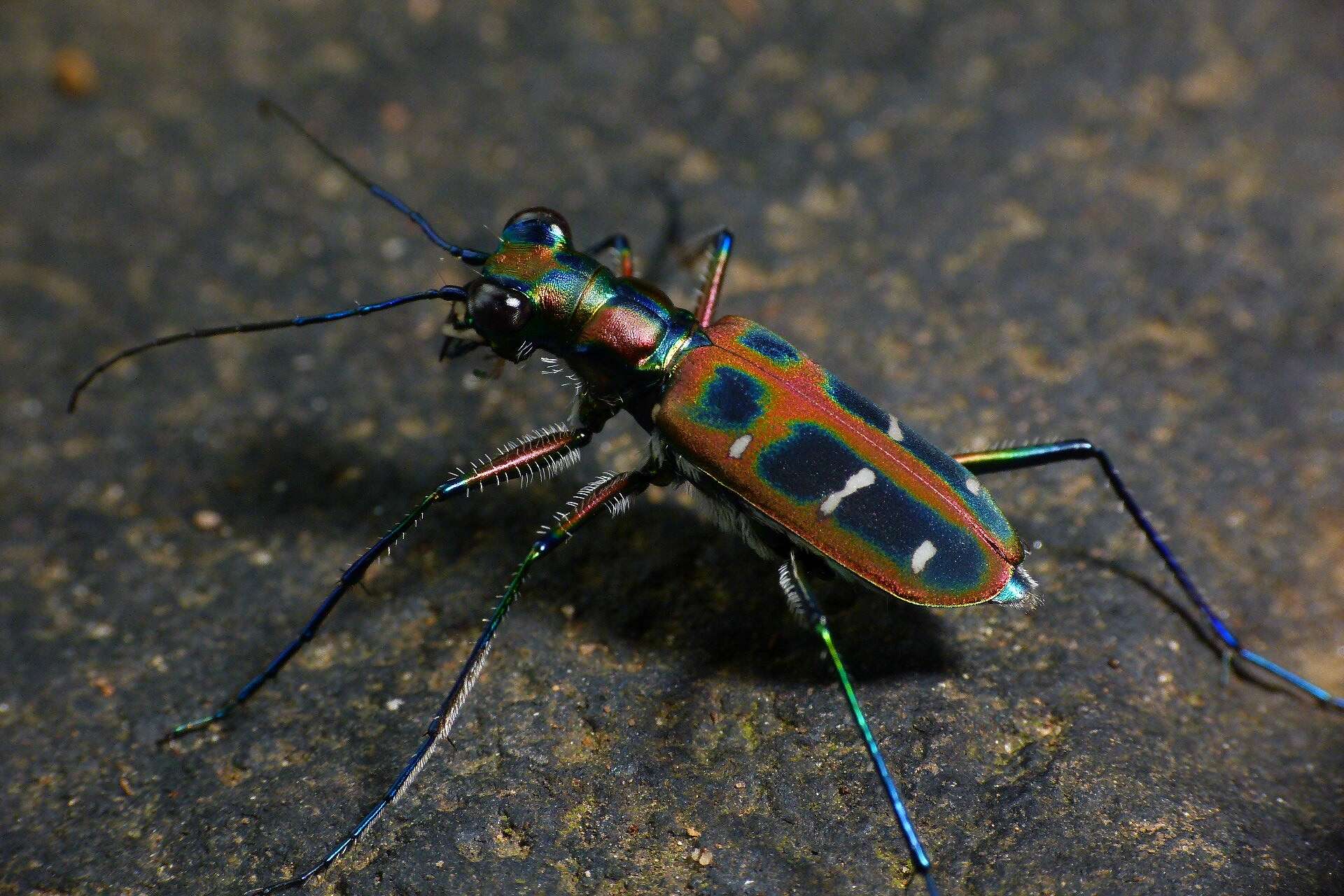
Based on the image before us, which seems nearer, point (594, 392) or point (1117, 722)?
point (1117, 722)

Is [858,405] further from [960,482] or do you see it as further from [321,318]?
[321,318]

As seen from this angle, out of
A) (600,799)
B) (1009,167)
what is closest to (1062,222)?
(1009,167)

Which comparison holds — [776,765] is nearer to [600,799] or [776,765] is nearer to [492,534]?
Result: [600,799]

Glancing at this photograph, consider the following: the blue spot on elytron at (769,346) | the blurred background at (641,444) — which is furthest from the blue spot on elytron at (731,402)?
the blurred background at (641,444)

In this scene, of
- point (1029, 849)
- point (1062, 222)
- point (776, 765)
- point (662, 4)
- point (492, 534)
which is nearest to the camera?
point (1029, 849)

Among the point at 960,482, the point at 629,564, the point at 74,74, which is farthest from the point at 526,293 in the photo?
the point at 74,74

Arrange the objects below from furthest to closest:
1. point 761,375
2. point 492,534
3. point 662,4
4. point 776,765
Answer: point 662,4
point 492,534
point 761,375
point 776,765

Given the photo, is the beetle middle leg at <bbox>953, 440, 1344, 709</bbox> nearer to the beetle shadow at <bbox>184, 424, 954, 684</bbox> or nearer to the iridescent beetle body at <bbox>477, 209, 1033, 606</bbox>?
the iridescent beetle body at <bbox>477, 209, 1033, 606</bbox>

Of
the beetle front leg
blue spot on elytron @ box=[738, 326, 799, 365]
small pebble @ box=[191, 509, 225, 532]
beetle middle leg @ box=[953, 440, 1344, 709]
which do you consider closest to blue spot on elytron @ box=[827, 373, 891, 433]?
blue spot on elytron @ box=[738, 326, 799, 365]
